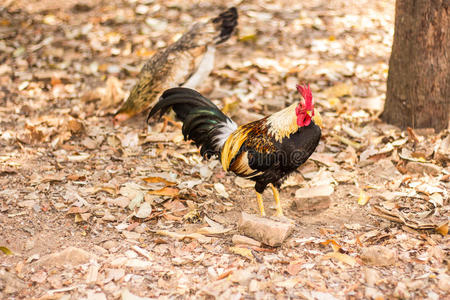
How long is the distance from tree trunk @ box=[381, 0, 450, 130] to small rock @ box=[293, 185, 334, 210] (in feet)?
5.51

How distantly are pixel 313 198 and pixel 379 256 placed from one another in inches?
43.1

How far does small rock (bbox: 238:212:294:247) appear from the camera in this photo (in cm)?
381

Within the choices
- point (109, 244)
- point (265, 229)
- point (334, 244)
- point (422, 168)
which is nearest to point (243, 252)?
point (265, 229)

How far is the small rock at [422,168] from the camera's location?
4.82m

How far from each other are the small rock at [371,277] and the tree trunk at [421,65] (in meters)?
2.70

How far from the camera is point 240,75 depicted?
7.16 metres

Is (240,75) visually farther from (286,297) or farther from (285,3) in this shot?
(286,297)

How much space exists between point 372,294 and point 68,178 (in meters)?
3.27

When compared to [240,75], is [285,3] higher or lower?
higher

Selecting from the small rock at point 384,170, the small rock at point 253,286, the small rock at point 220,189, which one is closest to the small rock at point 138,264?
the small rock at point 253,286

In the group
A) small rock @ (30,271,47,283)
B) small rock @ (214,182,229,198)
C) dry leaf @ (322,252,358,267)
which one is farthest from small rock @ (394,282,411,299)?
small rock @ (30,271,47,283)

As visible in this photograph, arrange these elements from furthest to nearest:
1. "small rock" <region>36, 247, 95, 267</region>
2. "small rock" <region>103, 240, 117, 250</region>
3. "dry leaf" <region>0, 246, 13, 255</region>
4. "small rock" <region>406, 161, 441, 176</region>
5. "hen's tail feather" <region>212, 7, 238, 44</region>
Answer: "hen's tail feather" <region>212, 7, 238, 44</region> → "small rock" <region>406, 161, 441, 176</region> → "small rock" <region>103, 240, 117, 250</region> → "dry leaf" <region>0, 246, 13, 255</region> → "small rock" <region>36, 247, 95, 267</region>

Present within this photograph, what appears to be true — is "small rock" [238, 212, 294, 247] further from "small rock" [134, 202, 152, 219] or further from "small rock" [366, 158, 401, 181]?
"small rock" [366, 158, 401, 181]

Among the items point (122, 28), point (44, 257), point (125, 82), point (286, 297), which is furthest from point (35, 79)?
point (286, 297)
